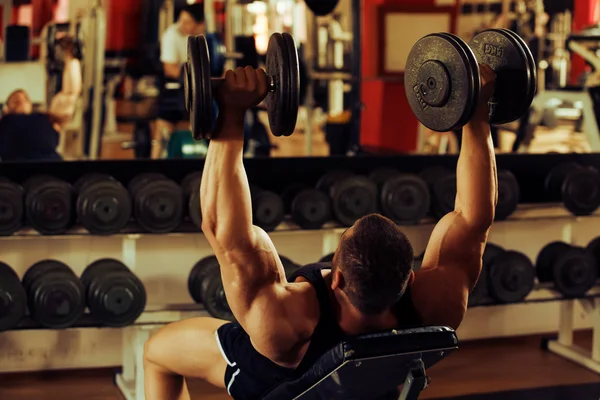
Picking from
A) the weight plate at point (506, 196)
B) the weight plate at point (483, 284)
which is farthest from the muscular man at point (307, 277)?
the weight plate at point (506, 196)

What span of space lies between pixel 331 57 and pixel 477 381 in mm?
1704

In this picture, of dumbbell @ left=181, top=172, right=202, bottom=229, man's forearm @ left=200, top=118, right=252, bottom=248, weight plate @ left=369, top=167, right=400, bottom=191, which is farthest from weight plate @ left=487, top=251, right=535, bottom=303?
man's forearm @ left=200, top=118, right=252, bottom=248

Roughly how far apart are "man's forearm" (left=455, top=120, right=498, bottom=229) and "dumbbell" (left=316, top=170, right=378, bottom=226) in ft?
5.65

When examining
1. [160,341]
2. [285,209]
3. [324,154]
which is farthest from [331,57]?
[160,341]

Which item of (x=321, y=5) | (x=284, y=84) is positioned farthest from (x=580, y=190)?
(x=284, y=84)

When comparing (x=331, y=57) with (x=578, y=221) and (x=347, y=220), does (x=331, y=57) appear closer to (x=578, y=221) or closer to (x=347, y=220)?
(x=347, y=220)

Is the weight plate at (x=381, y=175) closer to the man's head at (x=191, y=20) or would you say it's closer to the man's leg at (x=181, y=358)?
the man's head at (x=191, y=20)

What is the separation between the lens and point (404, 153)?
179 inches

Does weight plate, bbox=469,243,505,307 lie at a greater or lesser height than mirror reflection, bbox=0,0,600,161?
lesser

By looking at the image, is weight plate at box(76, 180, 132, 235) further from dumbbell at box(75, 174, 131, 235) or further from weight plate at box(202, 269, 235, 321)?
weight plate at box(202, 269, 235, 321)

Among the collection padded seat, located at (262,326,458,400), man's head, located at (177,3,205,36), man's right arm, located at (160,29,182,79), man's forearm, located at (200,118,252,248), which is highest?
man's head, located at (177,3,205,36)

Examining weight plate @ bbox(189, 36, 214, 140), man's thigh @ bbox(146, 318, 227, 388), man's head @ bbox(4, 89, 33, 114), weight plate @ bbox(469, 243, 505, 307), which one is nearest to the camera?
weight plate @ bbox(189, 36, 214, 140)

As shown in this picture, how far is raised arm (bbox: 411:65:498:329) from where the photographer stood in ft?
6.47

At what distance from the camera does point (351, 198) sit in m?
3.74
